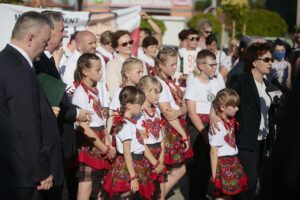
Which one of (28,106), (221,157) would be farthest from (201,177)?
(28,106)

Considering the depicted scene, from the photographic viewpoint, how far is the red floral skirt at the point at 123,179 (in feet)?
16.8

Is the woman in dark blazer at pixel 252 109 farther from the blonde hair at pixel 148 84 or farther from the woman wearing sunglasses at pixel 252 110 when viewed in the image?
the blonde hair at pixel 148 84

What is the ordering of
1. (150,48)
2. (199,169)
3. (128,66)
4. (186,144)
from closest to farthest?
1. (128,66)
2. (186,144)
3. (199,169)
4. (150,48)

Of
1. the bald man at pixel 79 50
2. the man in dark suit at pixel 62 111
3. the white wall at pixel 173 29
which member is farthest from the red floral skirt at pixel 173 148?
the white wall at pixel 173 29

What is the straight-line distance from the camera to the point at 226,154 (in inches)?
218

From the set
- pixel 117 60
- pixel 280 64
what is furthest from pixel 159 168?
pixel 280 64

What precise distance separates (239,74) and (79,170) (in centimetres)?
186

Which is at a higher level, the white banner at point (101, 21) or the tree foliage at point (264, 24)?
the white banner at point (101, 21)

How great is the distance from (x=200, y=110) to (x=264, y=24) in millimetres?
24121

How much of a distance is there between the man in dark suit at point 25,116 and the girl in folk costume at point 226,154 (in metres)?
2.18

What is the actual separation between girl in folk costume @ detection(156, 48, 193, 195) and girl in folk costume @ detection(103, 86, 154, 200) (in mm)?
688

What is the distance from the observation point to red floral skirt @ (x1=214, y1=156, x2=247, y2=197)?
548 centimetres

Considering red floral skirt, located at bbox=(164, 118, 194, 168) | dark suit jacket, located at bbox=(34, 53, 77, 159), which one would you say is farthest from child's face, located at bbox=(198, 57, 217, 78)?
dark suit jacket, located at bbox=(34, 53, 77, 159)

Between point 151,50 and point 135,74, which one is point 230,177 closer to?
point 135,74
